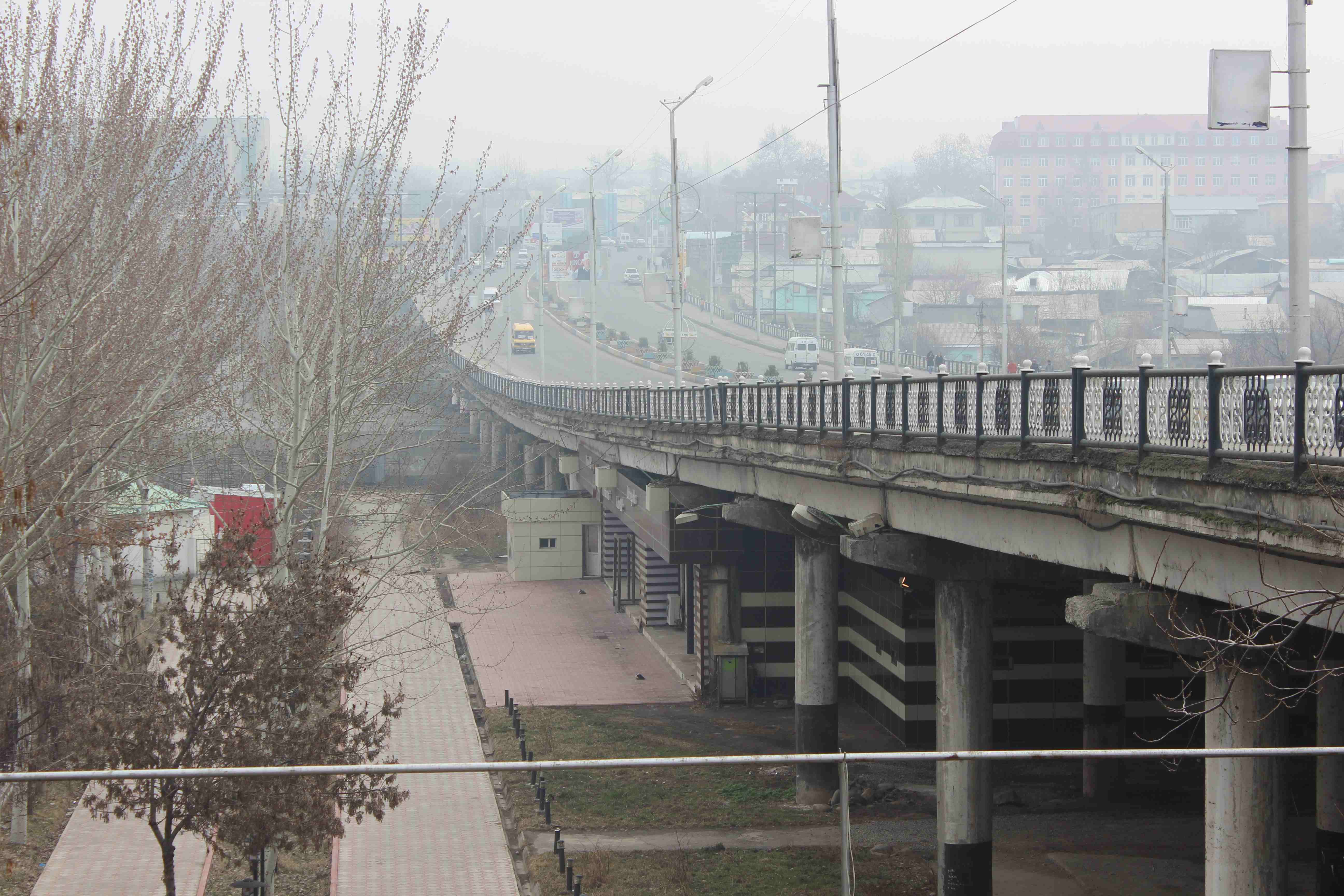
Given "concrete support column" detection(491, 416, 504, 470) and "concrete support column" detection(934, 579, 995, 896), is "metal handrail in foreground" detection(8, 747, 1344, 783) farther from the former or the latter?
"concrete support column" detection(491, 416, 504, 470)

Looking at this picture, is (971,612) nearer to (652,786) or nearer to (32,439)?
(652,786)

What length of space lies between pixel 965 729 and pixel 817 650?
6.48 m

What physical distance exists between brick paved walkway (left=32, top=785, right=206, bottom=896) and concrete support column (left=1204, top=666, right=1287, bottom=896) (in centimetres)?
1136

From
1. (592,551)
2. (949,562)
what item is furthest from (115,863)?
(592,551)

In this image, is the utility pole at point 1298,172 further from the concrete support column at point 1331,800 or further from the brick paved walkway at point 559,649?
the brick paved walkway at point 559,649

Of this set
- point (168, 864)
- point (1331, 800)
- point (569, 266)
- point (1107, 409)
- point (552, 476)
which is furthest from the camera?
point (569, 266)

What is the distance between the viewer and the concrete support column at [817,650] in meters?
24.1

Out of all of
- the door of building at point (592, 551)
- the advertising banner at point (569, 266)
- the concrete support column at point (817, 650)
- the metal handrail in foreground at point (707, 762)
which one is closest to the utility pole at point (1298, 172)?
the metal handrail in foreground at point (707, 762)

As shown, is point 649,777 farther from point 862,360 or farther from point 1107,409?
point 862,360

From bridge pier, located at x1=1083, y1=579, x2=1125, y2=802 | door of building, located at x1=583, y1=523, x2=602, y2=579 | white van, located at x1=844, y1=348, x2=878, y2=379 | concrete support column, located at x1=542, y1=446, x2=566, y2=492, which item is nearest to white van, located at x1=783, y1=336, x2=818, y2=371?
white van, located at x1=844, y1=348, x2=878, y2=379

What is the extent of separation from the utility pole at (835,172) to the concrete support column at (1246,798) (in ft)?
48.7

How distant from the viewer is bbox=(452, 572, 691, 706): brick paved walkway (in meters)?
32.4

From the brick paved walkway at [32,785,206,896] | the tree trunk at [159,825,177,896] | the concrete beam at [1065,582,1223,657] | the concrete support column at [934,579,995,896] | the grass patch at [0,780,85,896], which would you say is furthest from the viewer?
the grass patch at [0,780,85,896]

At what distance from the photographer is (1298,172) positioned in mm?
11805
